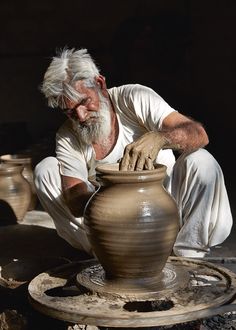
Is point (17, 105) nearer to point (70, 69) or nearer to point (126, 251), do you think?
point (70, 69)

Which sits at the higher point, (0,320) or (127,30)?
(127,30)

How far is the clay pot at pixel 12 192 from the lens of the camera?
595cm

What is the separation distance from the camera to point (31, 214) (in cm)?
635

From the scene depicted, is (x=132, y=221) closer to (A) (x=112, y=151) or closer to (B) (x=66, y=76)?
(A) (x=112, y=151)

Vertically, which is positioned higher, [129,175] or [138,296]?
[129,175]

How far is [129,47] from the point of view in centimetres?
993

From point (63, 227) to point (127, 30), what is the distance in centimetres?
612

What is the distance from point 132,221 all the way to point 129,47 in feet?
23.8

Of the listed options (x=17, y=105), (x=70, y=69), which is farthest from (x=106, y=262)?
(x=17, y=105)

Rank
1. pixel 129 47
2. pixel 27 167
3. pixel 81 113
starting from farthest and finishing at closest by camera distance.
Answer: pixel 129 47 < pixel 27 167 < pixel 81 113

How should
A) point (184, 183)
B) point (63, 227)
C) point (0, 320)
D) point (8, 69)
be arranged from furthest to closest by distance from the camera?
point (8, 69) → point (63, 227) → point (184, 183) → point (0, 320)

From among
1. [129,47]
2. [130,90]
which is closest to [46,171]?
[130,90]

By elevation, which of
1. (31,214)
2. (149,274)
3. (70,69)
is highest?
(70,69)

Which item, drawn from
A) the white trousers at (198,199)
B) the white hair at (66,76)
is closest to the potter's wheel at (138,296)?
the white trousers at (198,199)
